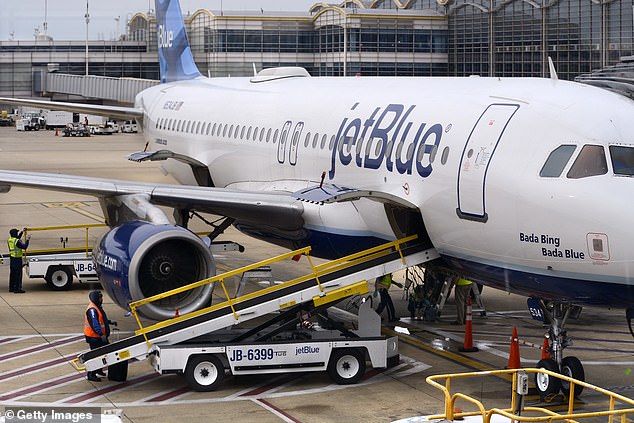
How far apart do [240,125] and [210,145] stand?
6.20 ft

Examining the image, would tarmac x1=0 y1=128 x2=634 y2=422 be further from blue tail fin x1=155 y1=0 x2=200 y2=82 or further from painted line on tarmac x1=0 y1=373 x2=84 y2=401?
blue tail fin x1=155 y1=0 x2=200 y2=82

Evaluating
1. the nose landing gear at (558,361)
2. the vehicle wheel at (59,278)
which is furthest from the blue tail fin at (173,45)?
the nose landing gear at (558,361)

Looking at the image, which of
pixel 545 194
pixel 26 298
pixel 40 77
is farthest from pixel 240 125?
pixel 40 77

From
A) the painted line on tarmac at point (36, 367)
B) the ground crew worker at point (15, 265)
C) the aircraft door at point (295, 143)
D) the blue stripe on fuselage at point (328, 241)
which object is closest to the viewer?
the painted line on tarmac at point (36, 367)

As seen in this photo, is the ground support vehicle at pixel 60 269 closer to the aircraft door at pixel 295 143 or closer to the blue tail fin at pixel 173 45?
the aircraft door at pixel 295 143

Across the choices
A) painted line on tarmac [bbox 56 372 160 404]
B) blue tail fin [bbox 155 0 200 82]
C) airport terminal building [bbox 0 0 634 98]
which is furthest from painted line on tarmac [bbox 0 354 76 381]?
airport terminal building [bbox 0 0 634 98]

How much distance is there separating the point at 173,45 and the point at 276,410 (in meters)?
21.4

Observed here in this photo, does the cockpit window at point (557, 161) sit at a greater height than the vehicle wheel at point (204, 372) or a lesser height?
greater

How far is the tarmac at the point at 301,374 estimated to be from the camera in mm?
16391

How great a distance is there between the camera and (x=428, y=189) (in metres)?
17.5

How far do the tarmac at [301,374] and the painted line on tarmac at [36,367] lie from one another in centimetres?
2

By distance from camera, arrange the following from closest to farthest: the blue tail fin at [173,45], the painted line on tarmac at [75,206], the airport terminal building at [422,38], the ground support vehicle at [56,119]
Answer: the blue tail fin at [173,45], the painted line on tarmac at [75,206], the airport terminal building at [422,38], the ground support vehicle at [56,119]

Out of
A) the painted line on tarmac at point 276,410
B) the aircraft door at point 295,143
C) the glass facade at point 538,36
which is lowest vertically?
the painted line on tarmac at point 276,410
